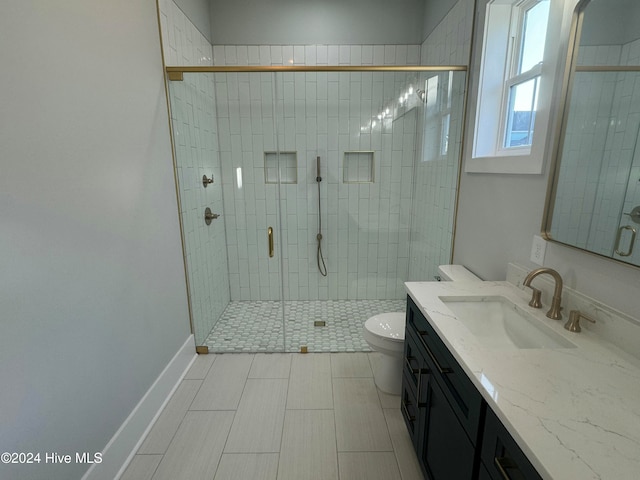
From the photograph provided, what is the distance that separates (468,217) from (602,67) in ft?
3.70

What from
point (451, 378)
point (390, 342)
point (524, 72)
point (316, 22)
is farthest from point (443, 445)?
point (316, 22)

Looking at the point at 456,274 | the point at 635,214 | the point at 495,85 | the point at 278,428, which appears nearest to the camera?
the point at 635,214

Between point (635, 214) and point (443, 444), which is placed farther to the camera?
point (443, 444)

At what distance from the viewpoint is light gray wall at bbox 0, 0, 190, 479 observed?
1003 millimetres

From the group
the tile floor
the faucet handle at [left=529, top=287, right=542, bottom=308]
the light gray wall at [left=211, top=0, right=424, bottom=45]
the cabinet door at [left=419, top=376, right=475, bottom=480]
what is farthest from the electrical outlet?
the light gray wall at [left=211, top=0, right=424, bottom=45]

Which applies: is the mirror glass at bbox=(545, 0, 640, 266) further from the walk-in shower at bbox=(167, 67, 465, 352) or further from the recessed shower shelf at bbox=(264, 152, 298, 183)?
the recessed shower shelf at bbox=(264, 152, 298, 183)

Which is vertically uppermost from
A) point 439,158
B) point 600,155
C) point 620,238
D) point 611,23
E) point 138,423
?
point 611,23

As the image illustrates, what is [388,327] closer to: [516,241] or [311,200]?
[516,241]

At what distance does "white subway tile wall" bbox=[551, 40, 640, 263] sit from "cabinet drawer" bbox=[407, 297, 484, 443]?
66 centimetres

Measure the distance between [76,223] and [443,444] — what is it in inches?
66.7

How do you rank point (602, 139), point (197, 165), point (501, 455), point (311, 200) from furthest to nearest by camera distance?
point (311, 200) → point (197, 165) → point (602, 139) → point (501, 455)

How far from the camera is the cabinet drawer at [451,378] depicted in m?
0.90

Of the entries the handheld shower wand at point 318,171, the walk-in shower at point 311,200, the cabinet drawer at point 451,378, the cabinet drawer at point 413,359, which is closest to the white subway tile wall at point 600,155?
the cabinet drawer at point 451,378

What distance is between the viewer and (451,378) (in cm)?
108
